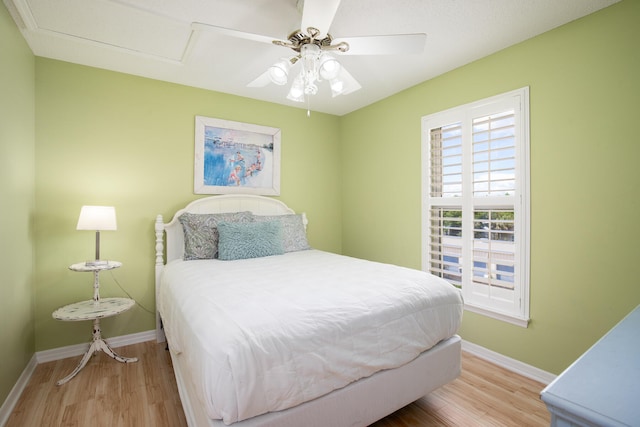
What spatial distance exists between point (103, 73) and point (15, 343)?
7.35ft

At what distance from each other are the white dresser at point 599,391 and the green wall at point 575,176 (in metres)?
1.47

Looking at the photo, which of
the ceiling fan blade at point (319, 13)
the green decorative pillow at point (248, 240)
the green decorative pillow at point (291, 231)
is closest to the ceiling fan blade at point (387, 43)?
the ceiling fan blade at point (319, 13)

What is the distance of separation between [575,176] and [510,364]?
148 centimetres

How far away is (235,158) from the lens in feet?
11.0

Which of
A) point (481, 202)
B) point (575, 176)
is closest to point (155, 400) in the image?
point (481, 202)

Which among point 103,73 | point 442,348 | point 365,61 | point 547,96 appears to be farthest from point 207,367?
point 103,73

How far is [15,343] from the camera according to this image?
2023 mm

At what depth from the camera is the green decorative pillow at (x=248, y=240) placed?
2.68 m

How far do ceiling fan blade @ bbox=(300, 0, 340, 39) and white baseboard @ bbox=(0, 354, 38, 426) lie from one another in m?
2.79

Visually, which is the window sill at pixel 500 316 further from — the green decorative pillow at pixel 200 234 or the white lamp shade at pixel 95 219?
the white lamp shade at pixel 95 219

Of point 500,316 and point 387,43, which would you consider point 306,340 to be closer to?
point 387,43

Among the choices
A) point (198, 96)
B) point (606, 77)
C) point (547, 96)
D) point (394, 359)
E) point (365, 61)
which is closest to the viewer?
point (394, 359)

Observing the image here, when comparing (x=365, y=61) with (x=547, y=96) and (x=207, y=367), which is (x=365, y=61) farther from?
(x=207, y=367)

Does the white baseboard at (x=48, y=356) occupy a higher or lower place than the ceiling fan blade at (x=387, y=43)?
lower
